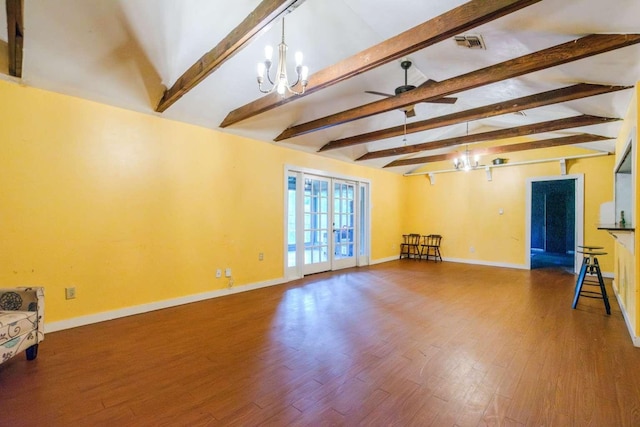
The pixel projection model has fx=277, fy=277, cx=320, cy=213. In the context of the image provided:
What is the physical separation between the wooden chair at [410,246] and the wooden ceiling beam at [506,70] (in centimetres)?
499

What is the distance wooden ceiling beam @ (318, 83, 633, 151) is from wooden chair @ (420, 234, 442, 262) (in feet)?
12.6

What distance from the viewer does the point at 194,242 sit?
3.83 metres

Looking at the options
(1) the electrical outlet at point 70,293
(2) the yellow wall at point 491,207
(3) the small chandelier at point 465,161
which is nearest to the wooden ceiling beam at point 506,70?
(3) the small chandelier at point 465,161

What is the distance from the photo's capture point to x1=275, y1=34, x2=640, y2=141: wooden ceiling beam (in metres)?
2.09

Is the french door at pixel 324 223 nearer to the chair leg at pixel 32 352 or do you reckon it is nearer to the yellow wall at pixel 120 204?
the yellow wall at pixel 120 204

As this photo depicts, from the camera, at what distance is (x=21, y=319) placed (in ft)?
6.77

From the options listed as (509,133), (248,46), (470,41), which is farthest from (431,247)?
(248,46)

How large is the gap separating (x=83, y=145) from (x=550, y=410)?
4.58 m

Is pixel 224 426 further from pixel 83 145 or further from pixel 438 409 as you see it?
pixel 83 145

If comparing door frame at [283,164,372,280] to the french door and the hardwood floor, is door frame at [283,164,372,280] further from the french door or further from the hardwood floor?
the hardwood floor

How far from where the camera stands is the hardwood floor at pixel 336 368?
166 centimetres

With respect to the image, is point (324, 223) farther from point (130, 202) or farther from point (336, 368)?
point (336, 368)

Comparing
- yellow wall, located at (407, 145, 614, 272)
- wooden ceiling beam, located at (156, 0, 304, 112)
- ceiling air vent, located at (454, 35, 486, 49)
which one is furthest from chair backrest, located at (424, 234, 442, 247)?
wooden ceiling beam, located at (156, 0, 304, 112)

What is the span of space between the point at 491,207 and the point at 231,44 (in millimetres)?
6681
